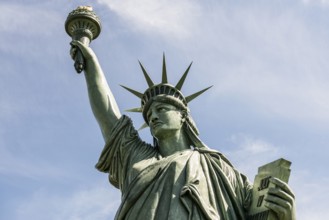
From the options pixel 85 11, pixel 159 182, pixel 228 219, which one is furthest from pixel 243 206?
pixel 85 11

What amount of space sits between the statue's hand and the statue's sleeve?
2297 millimetres

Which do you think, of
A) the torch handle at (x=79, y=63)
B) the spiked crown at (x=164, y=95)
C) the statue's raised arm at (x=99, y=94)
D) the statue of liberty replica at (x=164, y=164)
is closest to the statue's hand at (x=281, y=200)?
the statue of liberty replica at (x=164, y=164)

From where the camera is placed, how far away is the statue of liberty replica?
9719 mm

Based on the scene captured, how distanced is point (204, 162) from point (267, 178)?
1.25 metres

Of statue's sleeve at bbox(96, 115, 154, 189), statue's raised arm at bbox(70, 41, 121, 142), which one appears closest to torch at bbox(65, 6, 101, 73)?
statue's raised arm at bbox(70, 41, 121, 142)

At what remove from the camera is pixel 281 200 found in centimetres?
950

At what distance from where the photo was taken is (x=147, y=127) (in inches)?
478

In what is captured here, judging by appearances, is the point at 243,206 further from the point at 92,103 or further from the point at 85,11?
the point at 85,11

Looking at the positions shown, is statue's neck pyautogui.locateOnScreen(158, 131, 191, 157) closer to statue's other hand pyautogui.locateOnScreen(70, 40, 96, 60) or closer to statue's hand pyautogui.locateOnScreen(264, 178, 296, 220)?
statue's other hand pyautogui.locateOnScreen(70, 40, 96, 60)

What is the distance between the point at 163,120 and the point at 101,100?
114 centimetres

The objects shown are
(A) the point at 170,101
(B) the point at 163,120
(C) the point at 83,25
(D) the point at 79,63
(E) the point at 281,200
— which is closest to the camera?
(E) the point at 281,200

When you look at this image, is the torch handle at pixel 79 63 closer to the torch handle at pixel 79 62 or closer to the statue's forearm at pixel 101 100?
the torch handle at pixel 79 62

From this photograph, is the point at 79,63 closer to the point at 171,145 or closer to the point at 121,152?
the point at 121,152

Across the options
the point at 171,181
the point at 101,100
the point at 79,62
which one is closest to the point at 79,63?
the point at 79,62
